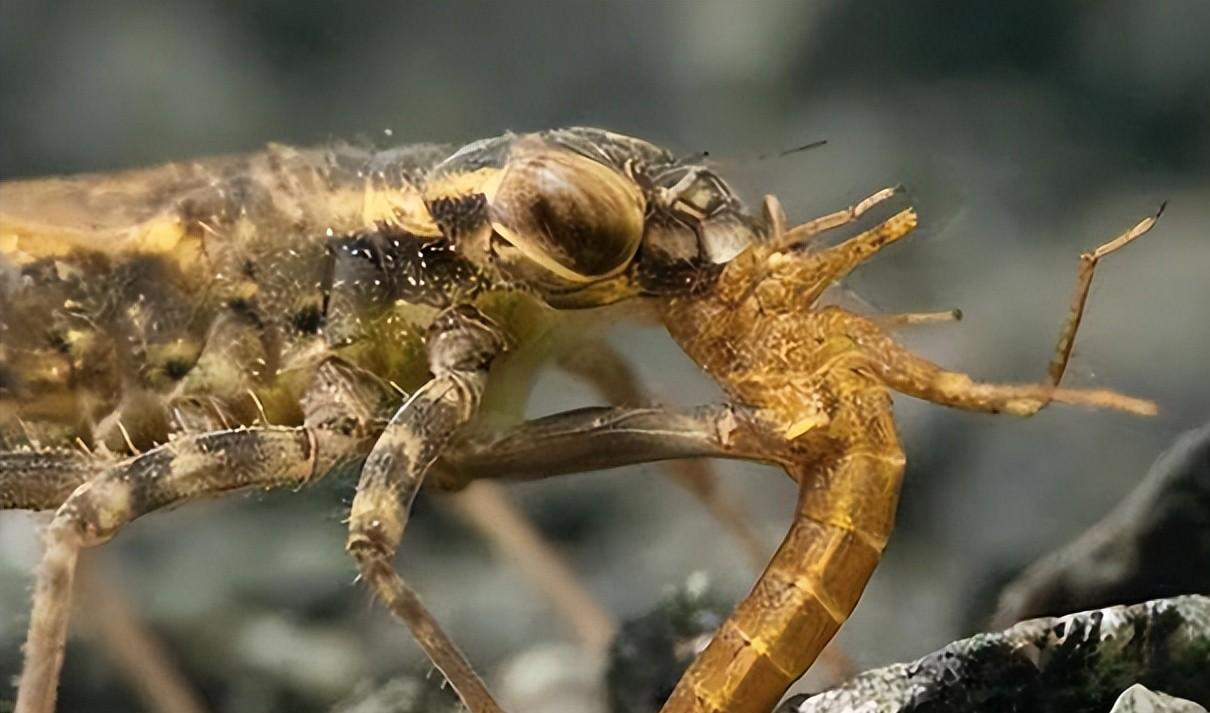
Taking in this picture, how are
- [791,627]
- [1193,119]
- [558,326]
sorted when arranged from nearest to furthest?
[791,627]
[558,326]
[1193,119]

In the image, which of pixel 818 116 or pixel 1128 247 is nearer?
pixel 1128 247

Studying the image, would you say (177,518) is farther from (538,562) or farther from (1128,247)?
(1128,247)

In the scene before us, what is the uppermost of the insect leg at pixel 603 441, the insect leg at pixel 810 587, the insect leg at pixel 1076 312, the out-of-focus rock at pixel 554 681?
the insect leg at pixel 603 441

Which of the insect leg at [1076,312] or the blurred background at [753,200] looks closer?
the insect leg at [1076,312]

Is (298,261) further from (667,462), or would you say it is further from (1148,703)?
(1148,703)

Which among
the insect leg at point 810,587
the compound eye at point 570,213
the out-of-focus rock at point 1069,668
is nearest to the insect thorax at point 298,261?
the compound eye at point 570,213

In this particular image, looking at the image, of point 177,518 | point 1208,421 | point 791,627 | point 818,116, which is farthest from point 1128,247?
point 177,518

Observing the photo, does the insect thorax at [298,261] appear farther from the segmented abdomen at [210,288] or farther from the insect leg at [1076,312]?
the insect leg at [1076,312]
